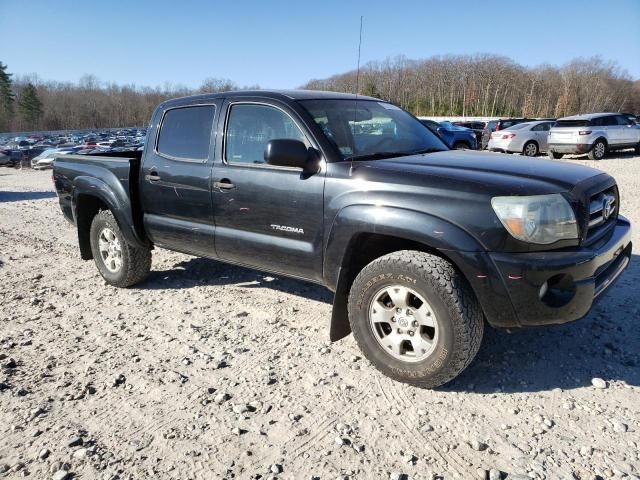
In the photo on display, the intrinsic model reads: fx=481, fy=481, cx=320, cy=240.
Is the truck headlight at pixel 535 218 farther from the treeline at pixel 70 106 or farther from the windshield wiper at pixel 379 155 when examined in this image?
the treeline at pixel 70 106

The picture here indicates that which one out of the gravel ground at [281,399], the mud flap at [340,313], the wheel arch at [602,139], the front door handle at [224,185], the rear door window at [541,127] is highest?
the rear door window at [541,127]

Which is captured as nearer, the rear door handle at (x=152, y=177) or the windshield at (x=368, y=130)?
the windshield at (x=368, y=130)

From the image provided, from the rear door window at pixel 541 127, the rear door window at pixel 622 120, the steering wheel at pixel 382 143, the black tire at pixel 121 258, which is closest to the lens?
the steering wheel at pixel 382 143

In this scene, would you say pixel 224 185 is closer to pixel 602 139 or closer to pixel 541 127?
pixel 602 139

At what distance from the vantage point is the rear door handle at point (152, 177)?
172 inches

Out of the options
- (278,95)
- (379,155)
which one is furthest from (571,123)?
(278,95)

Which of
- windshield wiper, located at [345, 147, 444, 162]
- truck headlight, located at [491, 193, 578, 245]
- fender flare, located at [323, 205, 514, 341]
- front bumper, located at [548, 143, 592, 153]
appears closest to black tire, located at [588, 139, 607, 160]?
front bumper, located at [548, 143, 592, 153]

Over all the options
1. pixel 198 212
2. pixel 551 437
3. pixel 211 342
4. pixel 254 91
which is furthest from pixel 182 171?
pixel 551 437

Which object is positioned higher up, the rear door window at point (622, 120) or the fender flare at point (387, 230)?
the rear door window at point (622, 120)

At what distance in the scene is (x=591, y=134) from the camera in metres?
15.9

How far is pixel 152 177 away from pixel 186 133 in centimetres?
53

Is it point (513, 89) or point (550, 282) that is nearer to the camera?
point (550, 282)

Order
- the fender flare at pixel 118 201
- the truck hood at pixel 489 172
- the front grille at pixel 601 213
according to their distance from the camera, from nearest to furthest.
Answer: the truck hood at pixel 489 172 < the front grille at pixel 601 213 < the fender flare at pixel 118 201

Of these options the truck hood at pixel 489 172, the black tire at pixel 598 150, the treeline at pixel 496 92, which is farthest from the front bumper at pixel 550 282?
the treeline at pixel 496 92
